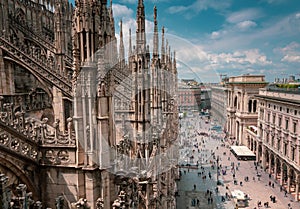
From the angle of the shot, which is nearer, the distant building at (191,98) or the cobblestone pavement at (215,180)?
the cobblestone pavement at (215,180)

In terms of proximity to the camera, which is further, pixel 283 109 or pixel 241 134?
pixel 241 134

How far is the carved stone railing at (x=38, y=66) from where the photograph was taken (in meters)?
12.5

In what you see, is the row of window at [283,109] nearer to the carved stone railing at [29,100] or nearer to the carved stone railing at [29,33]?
the carved stone railing at [29,100]

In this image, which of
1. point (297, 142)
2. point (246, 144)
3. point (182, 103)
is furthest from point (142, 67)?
point (182, 103)

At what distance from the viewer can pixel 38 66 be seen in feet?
41.1

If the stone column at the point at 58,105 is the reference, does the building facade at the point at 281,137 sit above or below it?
below

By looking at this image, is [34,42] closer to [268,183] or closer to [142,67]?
[142,67]

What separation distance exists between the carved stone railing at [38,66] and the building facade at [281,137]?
26144mm

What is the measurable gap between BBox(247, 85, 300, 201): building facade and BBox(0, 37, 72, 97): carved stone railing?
26.1m

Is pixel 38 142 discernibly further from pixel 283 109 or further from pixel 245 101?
pixel 245 101

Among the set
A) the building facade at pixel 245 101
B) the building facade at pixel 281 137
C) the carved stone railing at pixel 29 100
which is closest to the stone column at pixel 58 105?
the carved stone railing at pixel 29 100

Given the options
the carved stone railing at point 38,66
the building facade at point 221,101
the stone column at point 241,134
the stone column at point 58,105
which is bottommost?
the stone column at point 241,134

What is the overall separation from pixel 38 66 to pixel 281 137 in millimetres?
31125

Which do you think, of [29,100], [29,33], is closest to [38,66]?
[29,100]
